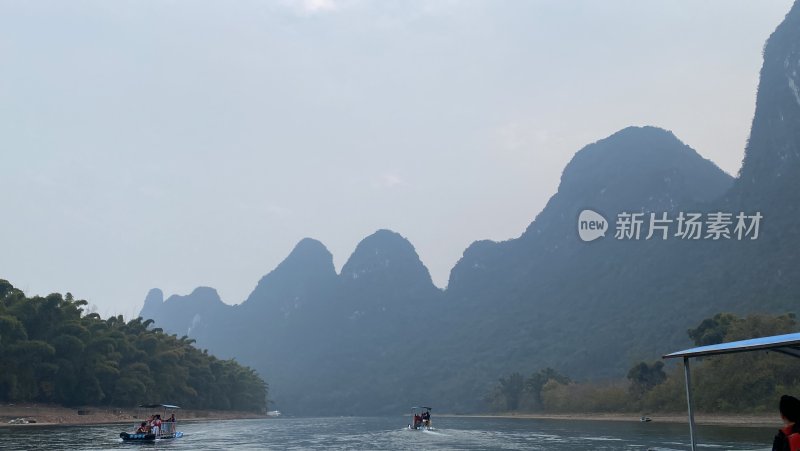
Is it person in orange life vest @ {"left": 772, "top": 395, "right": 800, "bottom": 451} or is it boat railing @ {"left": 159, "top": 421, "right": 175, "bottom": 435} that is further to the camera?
boat railing @ {"left": 159, "top": 421, "right": 175, "bottom": 435}

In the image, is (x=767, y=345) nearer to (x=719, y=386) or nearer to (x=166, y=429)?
(x=166, y=429)

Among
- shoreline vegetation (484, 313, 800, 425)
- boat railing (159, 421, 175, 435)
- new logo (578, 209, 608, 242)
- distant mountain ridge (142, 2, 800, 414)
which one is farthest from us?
new logo (578, 209, 608, 242)

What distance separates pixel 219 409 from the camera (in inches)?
4542

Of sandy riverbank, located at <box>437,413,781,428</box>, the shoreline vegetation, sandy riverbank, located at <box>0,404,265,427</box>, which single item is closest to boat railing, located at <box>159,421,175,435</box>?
sandy riverbank, located at <box>0,404,265,427</box>

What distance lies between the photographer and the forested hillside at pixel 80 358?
2421 inches

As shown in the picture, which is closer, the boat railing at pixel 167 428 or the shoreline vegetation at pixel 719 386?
the boat railing at pixel 167 428

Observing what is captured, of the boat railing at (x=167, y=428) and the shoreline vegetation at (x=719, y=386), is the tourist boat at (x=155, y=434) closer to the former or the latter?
the boat railing at (x=167, y=428)

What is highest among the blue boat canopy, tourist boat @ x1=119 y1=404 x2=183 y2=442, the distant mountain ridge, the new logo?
the new logo

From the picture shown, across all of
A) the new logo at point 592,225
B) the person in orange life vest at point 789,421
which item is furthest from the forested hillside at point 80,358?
the new logo at point 592,225

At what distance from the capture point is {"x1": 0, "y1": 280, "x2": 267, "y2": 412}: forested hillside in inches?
2421

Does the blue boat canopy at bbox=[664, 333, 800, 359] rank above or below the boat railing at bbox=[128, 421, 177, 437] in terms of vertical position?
above

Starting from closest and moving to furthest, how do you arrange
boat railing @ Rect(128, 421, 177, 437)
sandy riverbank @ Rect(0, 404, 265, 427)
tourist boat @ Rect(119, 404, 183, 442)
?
tourist boat @ Rect(119, 404, 183, 442) → boat railing @ Rect(128, 421, 177, 437) → sandy riverbank @ Rect(0, 404, 265, 427)

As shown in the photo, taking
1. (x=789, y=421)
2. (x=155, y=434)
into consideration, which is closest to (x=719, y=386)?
(x=155, y=434)

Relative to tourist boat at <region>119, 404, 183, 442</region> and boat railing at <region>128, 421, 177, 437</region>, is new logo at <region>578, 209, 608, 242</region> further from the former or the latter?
tourist boat at <region>119, 404, 183, 442</region>
